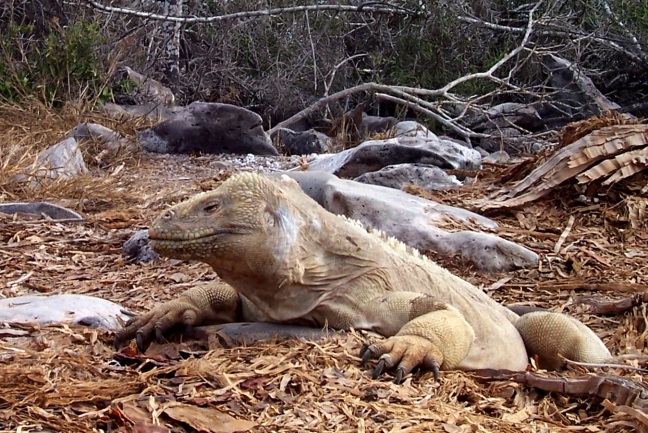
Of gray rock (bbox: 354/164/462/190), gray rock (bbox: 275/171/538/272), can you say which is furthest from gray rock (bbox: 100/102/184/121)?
gray rock (bbox: 275/171/538/272)

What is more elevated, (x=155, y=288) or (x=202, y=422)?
(x=202, y=422)

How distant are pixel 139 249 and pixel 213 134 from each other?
4635 millimetres

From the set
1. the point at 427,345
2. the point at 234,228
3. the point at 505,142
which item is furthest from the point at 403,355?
the point at 505,142

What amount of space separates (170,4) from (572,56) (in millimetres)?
5916

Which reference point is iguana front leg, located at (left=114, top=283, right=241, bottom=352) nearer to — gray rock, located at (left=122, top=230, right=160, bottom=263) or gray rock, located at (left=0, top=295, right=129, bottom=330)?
gray rock, located at (left=0, top=295, right=129, bottom=330)

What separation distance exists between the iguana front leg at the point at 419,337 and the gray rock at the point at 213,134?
732cm

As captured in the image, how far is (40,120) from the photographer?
11.0 metres

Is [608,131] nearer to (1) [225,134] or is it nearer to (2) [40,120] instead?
(1) [225,134]

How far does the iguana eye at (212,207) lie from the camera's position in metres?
3.90

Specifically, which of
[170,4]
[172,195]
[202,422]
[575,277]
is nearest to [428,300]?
[202,422]

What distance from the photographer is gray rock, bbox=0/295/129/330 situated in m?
4.48

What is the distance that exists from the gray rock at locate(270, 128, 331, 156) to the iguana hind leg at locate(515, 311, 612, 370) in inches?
283

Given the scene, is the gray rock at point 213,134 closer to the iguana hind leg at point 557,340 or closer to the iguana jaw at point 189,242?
the iguana hind leg at point 557,340

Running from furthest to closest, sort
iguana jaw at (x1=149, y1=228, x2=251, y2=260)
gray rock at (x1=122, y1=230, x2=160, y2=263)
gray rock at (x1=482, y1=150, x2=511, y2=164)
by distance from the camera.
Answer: gray rock at (x1=482, y1=150, x2=511, y2=164)
gray rock at (x1=122, y1=230, x2=160, y2=263)
iguana jaw at (x1=149, y1=228, x2=251, y2=260)
